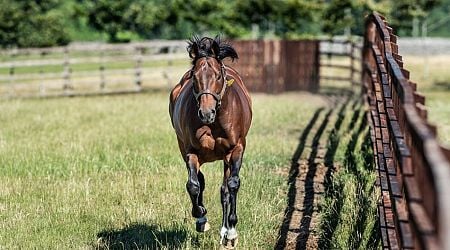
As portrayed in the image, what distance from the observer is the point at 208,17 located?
161 feet

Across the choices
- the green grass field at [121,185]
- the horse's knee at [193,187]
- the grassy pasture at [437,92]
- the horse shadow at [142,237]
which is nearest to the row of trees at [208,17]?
the grassy pasture at [437,92]

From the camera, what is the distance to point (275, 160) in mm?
10125

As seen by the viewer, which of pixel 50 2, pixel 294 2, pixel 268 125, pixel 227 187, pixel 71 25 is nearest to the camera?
pixel 227 187

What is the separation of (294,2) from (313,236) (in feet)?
122

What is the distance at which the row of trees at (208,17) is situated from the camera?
4256 cm

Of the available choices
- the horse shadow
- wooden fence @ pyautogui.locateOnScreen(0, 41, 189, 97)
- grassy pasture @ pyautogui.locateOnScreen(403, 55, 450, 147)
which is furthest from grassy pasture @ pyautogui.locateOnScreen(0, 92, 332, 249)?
wooden fence @ pyautogui.locateOnScreen(0, 41, 189, 97)

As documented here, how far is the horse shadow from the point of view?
6.07m

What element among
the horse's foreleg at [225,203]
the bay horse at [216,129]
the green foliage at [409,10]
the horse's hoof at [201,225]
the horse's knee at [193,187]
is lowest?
the horse's hoof at [201,225]

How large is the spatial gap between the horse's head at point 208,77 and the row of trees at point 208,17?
32.5 metres

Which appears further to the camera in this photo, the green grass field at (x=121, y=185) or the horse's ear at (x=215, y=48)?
the green grass field at (x=121, y=185)

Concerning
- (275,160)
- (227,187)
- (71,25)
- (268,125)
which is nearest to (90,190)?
(227,187)

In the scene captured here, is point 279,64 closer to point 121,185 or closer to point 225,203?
point 121,185

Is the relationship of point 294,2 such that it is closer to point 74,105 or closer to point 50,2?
point 74,105

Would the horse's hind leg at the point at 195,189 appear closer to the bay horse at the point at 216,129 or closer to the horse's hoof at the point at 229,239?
the bay horse at the point at 216,129
